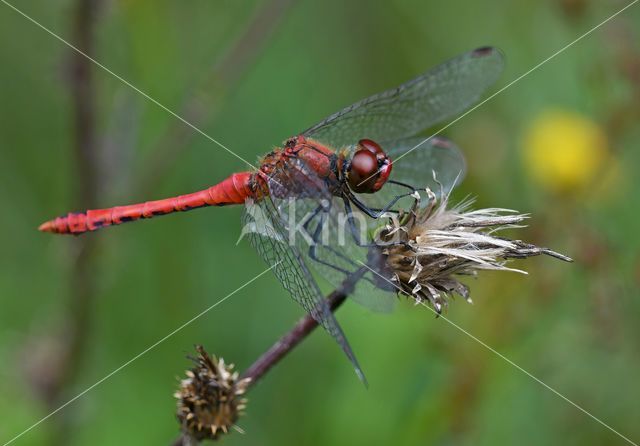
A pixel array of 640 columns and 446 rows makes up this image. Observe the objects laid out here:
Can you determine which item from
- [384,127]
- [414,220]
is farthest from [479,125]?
[414,220]

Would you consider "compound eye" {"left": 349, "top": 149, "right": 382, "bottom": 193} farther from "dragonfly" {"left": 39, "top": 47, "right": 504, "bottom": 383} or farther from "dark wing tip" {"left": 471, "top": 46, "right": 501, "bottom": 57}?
"dark wing tip" {"left": 471, "top": 46, "right": 501, "bottom": 57}

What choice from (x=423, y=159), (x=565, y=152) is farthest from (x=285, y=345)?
(x=565, y=152)

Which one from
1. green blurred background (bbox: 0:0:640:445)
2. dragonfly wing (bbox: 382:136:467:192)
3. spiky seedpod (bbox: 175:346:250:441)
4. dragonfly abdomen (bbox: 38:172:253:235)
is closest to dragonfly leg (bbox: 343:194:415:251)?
dragonfly wing (bbox: 382:136:467:192)

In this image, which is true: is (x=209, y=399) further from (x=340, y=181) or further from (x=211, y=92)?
(x=211, y=92)

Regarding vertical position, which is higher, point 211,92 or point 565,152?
point 211,92

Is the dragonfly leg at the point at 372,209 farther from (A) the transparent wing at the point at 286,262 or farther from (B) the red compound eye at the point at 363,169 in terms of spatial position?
(A) the transparent wing at the point at 286,262

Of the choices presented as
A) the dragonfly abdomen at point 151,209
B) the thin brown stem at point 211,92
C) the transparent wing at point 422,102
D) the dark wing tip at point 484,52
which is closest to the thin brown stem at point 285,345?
the dragonfly abdomen at point 151,209
